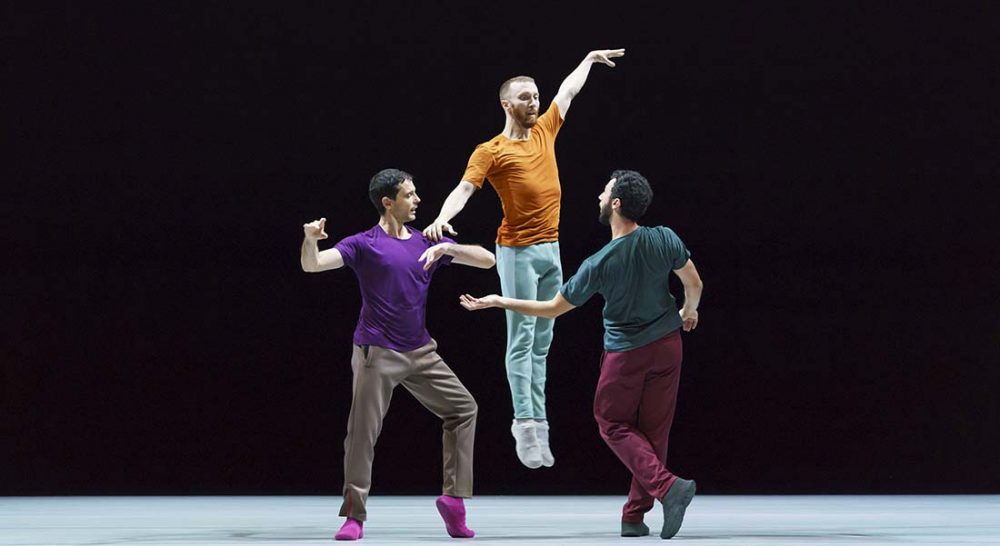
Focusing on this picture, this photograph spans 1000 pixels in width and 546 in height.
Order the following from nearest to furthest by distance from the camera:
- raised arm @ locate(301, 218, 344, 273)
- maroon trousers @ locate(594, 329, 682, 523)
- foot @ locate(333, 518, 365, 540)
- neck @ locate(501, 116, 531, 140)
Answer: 1. raised arm @ locate(301, 218, 344, 273)
2. foot @ locate(333, 518, 365, 540)
3. maroon trousers @ locate(594, 329, 682, 523)
4. neck @ locate(501, 116, 531, 140)

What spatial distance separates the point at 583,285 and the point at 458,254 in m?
0.50

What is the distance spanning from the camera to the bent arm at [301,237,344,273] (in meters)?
5.33

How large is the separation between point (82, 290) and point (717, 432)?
12.0 ft

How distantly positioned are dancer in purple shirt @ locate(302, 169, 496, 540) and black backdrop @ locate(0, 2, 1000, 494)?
2259 mm

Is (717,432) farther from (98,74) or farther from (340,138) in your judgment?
(98,74)

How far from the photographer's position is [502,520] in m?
6.45

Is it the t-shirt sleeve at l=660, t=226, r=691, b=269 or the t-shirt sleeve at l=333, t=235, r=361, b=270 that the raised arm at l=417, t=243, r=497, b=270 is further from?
the t-shirt sleeve at l=660, t=226, r=691, b=269

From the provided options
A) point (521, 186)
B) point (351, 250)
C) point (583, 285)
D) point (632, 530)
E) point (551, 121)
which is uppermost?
point (551, 121)

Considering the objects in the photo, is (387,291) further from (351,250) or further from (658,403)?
(658,403)

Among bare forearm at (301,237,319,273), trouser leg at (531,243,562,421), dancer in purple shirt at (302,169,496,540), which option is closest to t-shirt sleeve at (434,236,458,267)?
dancer in purple shirt at (302,169,496,540)

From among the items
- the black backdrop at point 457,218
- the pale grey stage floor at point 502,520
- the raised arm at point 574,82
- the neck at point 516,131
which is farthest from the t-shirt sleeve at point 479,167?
the black backdrop at point 457,218

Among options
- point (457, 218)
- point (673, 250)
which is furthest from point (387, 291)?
point (457, 218)

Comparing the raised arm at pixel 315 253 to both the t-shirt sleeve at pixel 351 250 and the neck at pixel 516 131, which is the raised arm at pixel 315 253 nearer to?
the t-shirt sleeve at pixel 351 250

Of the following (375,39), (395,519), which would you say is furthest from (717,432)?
(375,39)
